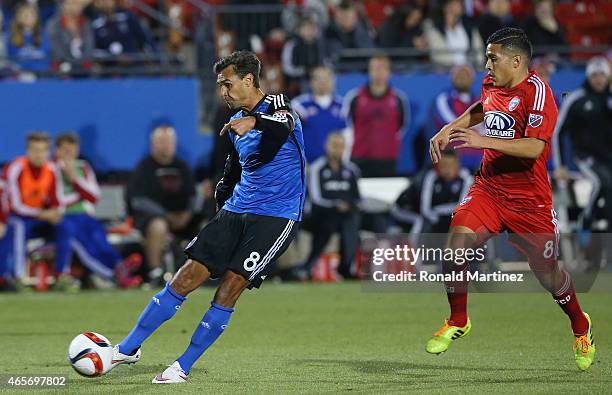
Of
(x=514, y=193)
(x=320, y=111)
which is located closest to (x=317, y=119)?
(x=320, y=111)

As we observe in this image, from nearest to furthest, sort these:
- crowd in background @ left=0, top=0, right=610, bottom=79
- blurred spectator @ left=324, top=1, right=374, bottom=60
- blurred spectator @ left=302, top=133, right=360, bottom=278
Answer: blurred spectator @ left=302, top=133, right=360, bottom=278 < crowd in background @ left=0, top=0, right=610, bottom=79 < blurred spectator @ left=324, top=1, right=374, bottom=60

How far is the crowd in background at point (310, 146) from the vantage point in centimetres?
1571

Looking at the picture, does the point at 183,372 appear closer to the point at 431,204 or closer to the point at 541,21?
the point at 431,204

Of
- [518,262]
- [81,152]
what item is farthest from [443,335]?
[81,152]

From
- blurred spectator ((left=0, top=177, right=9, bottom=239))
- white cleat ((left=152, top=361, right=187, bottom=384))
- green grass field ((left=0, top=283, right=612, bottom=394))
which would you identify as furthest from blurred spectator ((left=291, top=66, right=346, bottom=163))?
white cleat ((left=152, top=361, right=187, bottom=384))

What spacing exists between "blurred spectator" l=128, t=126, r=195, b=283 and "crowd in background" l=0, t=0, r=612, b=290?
0.8 inches

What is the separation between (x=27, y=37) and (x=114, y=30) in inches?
51.2

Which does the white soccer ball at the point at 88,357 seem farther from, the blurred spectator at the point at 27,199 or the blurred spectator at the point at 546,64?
the blurred spectator at the point at 546,64

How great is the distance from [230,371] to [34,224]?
7.92 metres

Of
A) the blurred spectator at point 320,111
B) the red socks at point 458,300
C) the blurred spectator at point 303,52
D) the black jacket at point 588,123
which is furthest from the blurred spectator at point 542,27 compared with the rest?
the red socks at point 458,300

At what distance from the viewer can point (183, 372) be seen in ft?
25.9

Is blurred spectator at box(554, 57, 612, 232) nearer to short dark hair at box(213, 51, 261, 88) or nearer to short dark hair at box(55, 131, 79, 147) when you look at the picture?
short dark hair at box(55, 131, 79, 147)

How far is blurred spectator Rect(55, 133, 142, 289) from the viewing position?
51.5ft

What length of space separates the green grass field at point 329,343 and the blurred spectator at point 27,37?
4378mm
